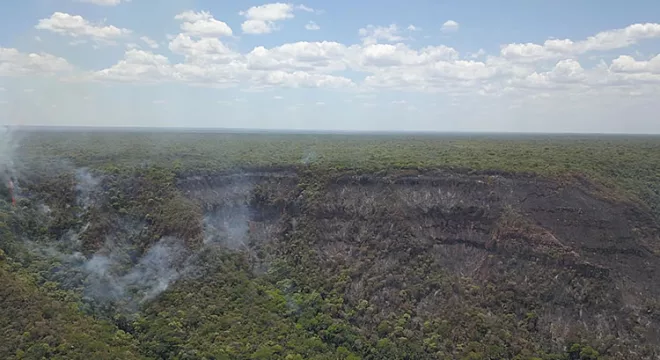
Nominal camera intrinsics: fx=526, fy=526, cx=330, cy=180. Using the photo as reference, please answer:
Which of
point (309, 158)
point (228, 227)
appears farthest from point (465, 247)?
point (309, 158)

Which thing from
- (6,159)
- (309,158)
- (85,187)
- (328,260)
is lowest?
(328,260)

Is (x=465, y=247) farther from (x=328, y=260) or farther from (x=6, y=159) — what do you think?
(x=6, y=159)

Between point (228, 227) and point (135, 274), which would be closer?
point (135, 274)

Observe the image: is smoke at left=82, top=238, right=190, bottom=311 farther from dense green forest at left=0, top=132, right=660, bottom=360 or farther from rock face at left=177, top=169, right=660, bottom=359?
rock face at left=177, top=169, right=660, bottom=359

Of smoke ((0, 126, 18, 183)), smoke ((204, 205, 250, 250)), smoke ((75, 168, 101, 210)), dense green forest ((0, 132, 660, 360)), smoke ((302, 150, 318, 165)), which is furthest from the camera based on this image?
smoke ((302, 150, 318, 165))

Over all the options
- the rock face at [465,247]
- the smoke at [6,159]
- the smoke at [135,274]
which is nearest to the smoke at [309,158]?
the rock face at [465,247]

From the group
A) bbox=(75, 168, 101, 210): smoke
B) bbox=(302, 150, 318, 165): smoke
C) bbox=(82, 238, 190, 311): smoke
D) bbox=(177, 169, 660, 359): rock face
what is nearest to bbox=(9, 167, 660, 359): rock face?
bbox=(177, 169, 660, 359): rock face

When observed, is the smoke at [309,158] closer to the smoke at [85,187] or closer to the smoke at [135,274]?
the smoke at [135,274]
